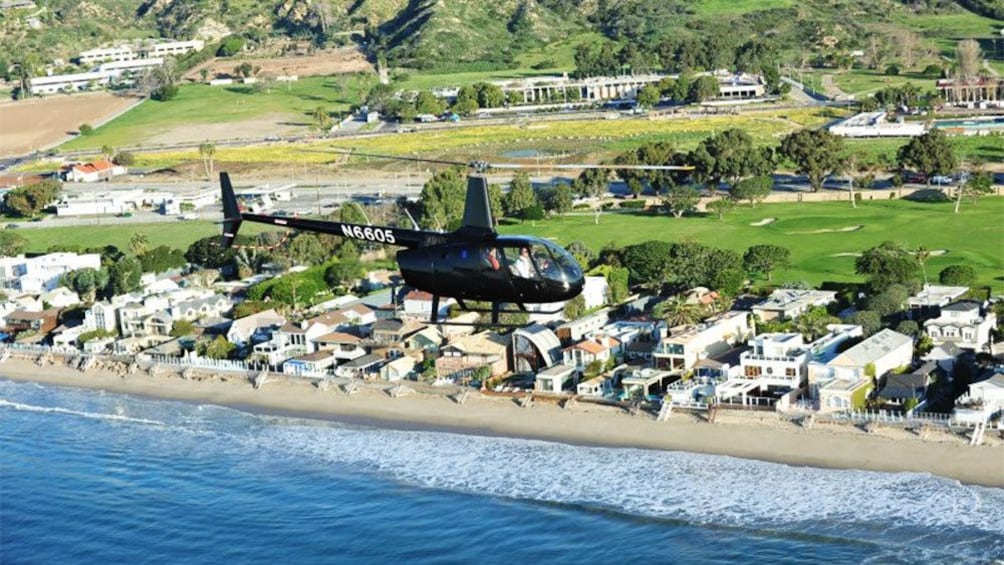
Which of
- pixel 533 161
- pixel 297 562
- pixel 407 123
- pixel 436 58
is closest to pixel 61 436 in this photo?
pixel 297 562

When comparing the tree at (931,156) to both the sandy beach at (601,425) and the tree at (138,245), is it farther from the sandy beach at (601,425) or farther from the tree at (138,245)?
the sandy beach at (601,425)

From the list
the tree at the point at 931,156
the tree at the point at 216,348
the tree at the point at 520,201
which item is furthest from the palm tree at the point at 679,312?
the tree at the point at 931,156

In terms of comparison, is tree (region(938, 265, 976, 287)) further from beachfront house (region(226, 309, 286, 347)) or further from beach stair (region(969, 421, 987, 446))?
beachfront house (region(226, 309, 286, 347))

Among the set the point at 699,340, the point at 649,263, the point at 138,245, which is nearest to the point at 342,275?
the point at 649,263

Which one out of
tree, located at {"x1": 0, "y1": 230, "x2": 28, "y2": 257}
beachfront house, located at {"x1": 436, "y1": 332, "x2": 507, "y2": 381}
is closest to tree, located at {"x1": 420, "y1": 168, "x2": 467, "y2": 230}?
tree, located at {"x1": 0, "y1": 230, "x2": 28, "y2": 257}

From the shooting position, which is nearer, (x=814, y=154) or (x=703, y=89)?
(x=814, y=154)

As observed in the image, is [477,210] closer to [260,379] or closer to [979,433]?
[979,433]
